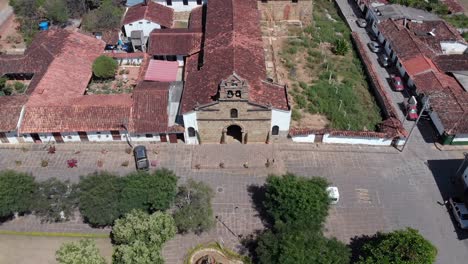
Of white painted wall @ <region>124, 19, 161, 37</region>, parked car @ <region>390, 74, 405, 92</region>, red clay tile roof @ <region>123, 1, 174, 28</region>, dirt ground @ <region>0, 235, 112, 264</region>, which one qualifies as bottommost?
dirt ground @ <region>0, 235, 112, 264</region>

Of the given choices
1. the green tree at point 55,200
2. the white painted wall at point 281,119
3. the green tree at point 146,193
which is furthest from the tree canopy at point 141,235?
the white painted wall at point 281,119

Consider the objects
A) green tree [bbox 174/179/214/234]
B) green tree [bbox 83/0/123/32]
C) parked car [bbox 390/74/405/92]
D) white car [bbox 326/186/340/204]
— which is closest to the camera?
green tree [bbox 174/179/214/234]

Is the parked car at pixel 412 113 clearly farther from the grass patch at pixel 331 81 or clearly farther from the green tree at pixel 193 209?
the green tree at pixel 193 209

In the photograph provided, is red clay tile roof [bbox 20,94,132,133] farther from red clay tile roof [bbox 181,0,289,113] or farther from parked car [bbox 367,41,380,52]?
parked car [bbox 367,41,380,52]

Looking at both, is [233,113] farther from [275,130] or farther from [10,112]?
[10,112]

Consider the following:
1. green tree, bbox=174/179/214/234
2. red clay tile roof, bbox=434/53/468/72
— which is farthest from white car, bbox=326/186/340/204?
red clay tile roof, bbox=434/53/468/72

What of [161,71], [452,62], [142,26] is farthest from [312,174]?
[142,26]

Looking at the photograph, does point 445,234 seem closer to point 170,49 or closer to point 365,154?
point 365,154

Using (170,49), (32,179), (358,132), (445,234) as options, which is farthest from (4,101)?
(445,234)
